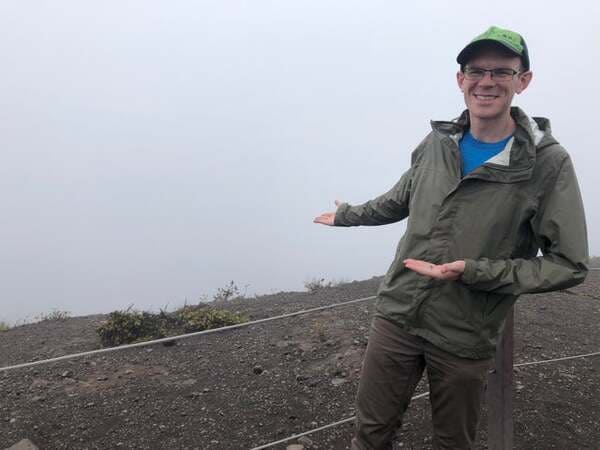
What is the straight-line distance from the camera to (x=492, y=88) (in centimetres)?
227

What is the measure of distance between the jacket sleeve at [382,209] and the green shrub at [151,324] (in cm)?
378

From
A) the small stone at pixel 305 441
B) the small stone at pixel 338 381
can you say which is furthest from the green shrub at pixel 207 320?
the small stone at pixel 305 441

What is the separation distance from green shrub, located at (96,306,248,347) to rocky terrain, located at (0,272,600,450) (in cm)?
29

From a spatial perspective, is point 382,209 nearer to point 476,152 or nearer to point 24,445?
point 476,152

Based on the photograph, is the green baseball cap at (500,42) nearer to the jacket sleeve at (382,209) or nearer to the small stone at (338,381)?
the jacket sleeve at (382,209)

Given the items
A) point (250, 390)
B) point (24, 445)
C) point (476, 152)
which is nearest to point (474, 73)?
point (476, 152)

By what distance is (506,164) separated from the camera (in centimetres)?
219

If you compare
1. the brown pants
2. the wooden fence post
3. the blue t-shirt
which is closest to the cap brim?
the blue t-shirt

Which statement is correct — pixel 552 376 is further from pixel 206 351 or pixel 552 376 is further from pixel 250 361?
pixel 206 351

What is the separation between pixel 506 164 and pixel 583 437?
2.83 meters

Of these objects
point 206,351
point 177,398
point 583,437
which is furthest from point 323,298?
point 583,437

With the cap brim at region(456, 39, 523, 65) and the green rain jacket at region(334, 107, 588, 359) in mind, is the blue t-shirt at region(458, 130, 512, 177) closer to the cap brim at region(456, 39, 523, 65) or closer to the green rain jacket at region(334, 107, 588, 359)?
the green rain jacket at region(334, 107, 588, 359)

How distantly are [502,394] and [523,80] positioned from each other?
5.87 feet

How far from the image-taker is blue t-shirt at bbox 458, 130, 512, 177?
7.68 feet
